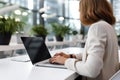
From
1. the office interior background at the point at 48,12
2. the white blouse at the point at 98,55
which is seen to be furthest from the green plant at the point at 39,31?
the white blouse at the point at 98,55

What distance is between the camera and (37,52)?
5.23ft

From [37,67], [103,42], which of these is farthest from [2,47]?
[103,42]

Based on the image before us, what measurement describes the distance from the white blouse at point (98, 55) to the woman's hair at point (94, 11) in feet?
0.20

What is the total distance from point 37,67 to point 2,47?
123 centimetres

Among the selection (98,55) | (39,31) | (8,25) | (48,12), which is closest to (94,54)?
(98,55)

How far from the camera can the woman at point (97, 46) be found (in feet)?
3.88

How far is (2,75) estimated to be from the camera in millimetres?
1128

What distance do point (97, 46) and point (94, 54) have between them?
Result: 0.17 ft

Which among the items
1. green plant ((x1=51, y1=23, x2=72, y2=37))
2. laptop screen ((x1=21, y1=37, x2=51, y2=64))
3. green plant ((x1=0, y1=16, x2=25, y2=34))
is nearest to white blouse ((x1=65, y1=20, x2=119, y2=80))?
laptop screen ((x1=21, y1=37, x2=51, y2=64))

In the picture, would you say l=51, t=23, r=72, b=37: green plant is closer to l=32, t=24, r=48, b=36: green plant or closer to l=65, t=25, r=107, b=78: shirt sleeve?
l=32, t=24, r=48, b=36: green plant

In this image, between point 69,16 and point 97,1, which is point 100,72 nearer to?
point 97,1

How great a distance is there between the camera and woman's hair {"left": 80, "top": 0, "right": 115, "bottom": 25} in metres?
1.35

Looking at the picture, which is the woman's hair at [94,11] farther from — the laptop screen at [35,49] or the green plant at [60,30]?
the green plant at [60,30]

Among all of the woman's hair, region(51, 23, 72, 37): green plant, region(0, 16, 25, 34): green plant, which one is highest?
the woman's hair
